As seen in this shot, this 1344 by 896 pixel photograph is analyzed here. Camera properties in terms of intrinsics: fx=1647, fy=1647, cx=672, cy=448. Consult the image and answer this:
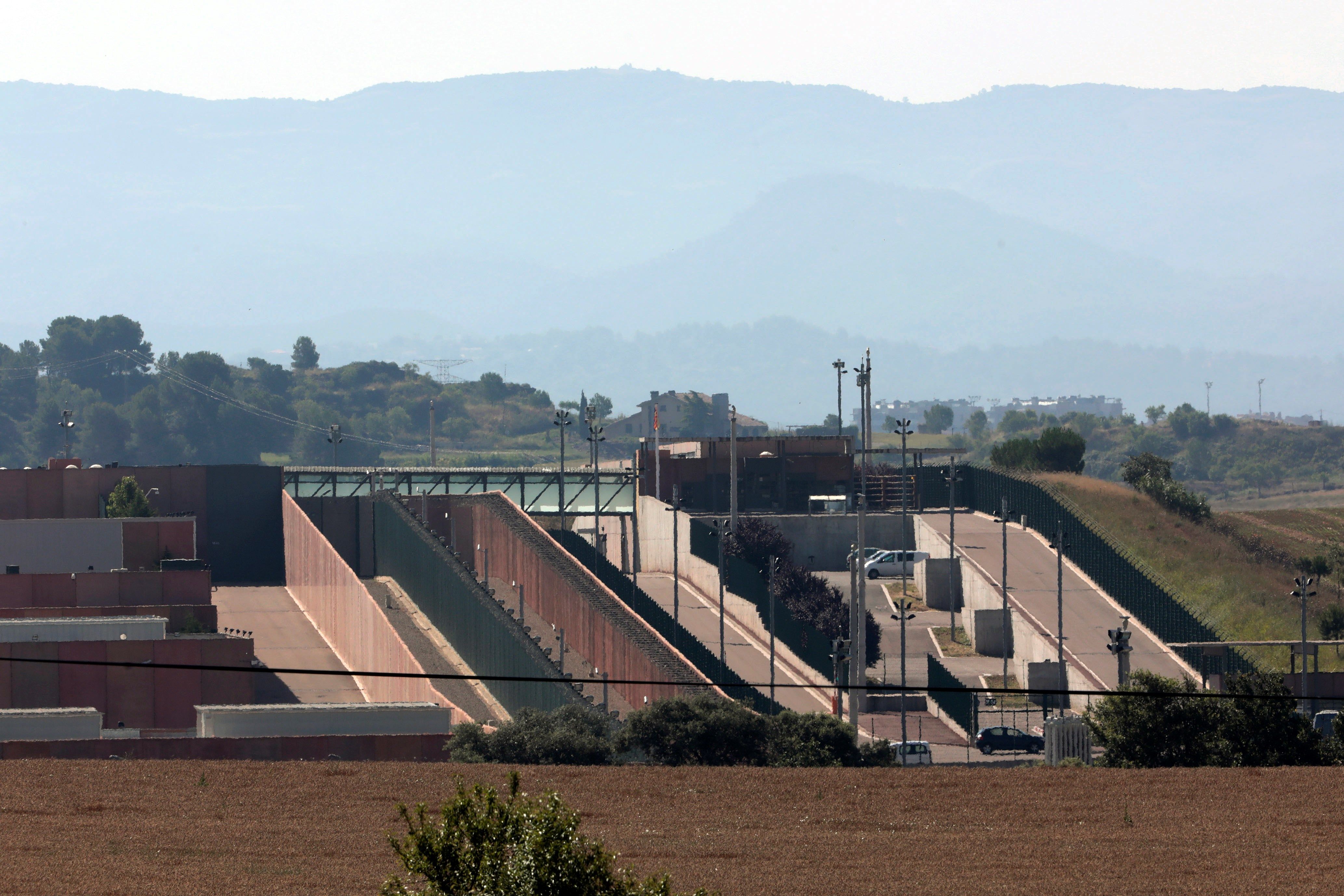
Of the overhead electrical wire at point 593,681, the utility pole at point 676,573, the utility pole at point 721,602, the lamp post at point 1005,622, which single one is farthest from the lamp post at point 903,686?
the utility pole at point 676,573

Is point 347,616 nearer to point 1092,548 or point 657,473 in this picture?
point 657,473

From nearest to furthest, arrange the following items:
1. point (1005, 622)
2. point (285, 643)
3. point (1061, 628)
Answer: point (1061, 628)
point (285, 643)
point (1005, 622)

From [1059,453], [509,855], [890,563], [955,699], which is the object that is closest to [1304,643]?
[955,699]

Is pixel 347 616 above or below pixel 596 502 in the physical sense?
below

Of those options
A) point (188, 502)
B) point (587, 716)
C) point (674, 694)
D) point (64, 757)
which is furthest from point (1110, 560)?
point (64, 757)

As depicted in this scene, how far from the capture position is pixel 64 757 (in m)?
35.4

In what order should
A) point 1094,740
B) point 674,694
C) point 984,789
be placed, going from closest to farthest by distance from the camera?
point 984,789
point 1094,740
point 674,694

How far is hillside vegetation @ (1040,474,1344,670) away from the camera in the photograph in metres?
69.4

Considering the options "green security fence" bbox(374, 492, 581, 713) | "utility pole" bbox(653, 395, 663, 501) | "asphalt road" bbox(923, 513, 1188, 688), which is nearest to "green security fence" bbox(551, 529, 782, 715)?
"green security fence" bbox(374, 492, 581, 713)

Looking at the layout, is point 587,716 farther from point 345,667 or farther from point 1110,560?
point 1110,560

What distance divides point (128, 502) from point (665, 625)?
29.8 meters

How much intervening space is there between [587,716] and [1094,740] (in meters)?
12.6

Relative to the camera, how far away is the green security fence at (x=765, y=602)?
6356 cm

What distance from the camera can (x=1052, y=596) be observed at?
237ft
